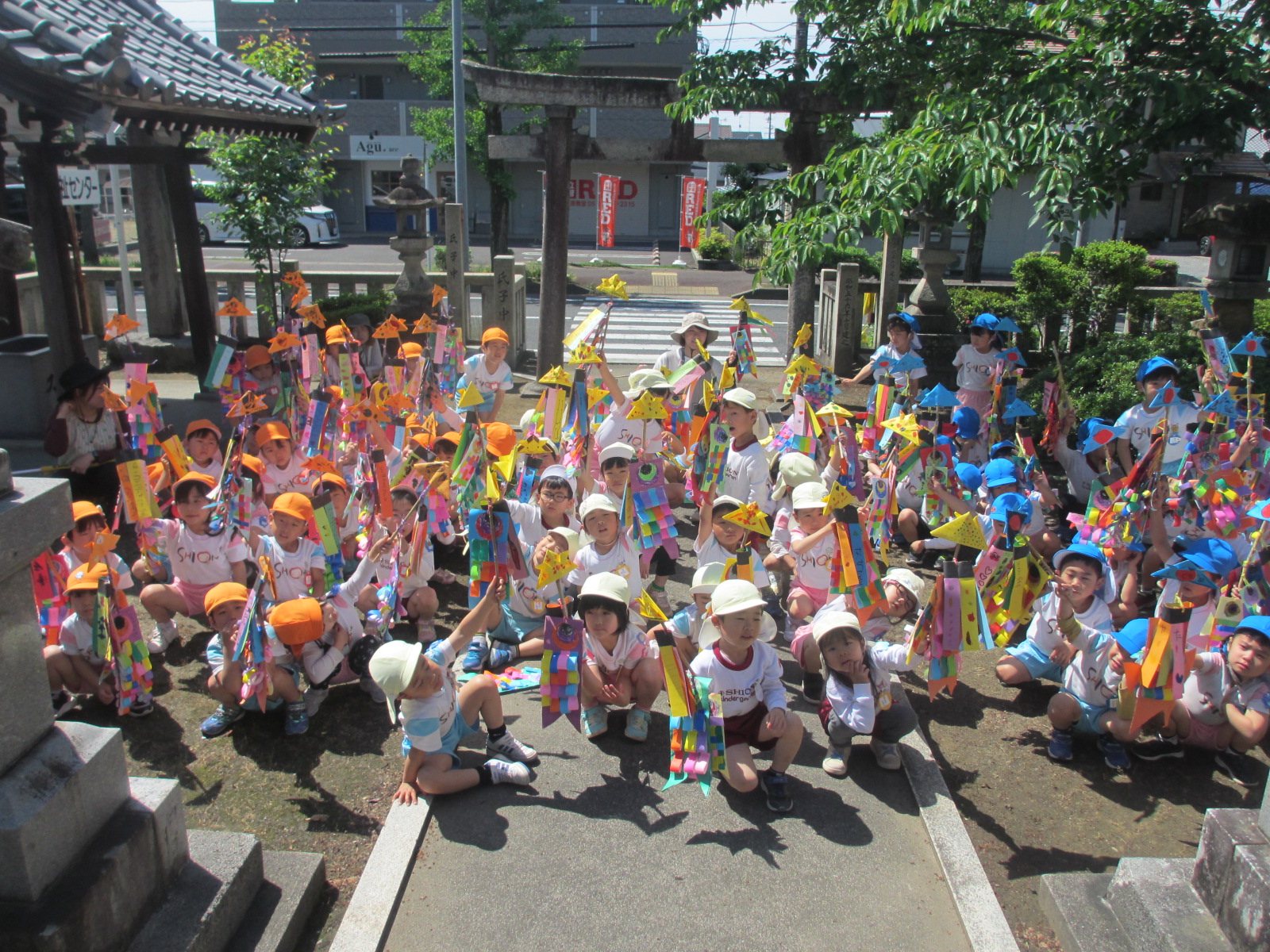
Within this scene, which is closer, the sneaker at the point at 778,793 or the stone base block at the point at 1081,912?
the stone base block at the point at 1081,912

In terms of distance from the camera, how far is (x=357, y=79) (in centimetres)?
3775

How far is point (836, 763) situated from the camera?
428 centimetres

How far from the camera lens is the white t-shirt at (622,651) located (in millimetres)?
4348

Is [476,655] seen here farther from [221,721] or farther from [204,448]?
[204,448]

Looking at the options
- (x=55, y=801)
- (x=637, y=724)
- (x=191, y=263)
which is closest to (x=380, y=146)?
(x=191, y=263)

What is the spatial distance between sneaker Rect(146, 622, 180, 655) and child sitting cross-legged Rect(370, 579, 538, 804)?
1865 mm

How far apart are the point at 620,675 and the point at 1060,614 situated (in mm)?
2144

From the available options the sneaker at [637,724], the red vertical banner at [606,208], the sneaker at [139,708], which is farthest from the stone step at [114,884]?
the red vertical banner at [606,208]

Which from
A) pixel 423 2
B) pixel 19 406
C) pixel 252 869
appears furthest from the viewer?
pixel 423 2

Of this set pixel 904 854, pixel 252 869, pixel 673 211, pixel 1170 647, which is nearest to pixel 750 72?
pixel 1170 647

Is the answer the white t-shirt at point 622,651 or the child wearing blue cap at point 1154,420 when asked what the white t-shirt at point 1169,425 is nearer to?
the child wearing blue cap at point 1154,420

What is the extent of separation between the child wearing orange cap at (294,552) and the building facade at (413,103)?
3098 centimetres

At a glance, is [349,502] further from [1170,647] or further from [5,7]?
[1170,647]

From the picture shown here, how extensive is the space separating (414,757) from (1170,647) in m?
3.28
